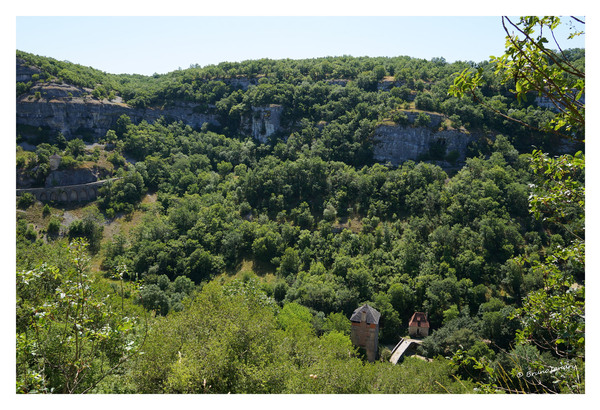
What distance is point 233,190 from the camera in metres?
51.0

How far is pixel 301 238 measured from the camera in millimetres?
40188

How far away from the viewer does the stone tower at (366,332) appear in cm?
2570

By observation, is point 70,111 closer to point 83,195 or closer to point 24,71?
point 24,71

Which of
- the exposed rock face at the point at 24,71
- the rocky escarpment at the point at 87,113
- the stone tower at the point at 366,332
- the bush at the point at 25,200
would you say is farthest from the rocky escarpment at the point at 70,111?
the stone tower at the point at 366,332

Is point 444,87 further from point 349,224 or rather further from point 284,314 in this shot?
point 284,314

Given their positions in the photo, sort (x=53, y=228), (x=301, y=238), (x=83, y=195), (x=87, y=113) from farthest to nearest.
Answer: (x=87, y=113) < (x=83, y=195) < (x=53, y=228) < (x=301, y=238)

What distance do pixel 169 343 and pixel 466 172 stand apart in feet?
135

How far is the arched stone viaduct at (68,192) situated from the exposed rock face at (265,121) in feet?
81.6

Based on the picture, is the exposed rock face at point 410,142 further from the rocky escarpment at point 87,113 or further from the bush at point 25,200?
the bush at point 25,200

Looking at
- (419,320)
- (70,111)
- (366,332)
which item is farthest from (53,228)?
(419,320)

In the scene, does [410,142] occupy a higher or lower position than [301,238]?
higher

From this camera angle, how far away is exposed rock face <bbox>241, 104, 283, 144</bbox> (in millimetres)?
62375

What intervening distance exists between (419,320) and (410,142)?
A: 3014cm

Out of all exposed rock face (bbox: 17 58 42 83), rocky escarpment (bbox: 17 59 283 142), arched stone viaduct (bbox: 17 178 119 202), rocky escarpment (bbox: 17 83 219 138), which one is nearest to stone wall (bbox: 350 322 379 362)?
arched stone viaduct (bbox: 17 178 119 202)
